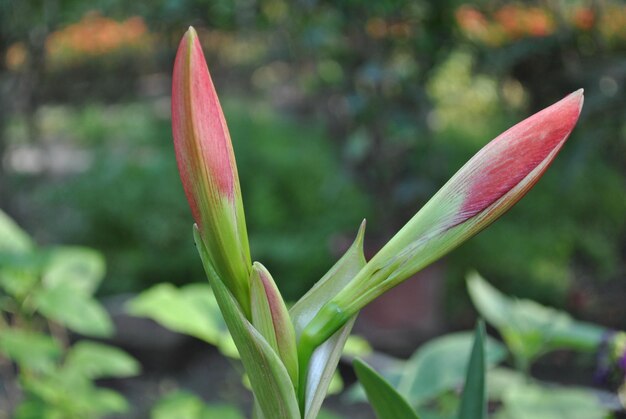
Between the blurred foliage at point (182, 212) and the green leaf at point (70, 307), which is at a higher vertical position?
the green leaf at point (70, 307)

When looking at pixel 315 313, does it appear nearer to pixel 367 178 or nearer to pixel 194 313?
pixel 194 313

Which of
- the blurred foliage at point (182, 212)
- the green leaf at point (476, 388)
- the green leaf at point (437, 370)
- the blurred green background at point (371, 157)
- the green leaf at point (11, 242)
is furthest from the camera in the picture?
the blurred foliage at point (182, 212)

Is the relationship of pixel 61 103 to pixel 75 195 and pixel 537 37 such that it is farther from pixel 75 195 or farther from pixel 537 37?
pixel 537 37

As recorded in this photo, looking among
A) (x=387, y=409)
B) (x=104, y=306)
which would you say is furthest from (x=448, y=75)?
(x=387, y=409)

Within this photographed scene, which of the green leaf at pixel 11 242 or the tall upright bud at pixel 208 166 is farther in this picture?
the green leaf at pixel 11 242

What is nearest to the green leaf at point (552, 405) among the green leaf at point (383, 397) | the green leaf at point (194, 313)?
the green leaf at point (194, 313)

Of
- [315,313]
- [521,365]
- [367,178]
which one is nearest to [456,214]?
[315,313]

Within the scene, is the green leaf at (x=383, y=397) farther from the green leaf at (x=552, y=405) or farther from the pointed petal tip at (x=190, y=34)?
the green leaf at (x=552, y=405)
